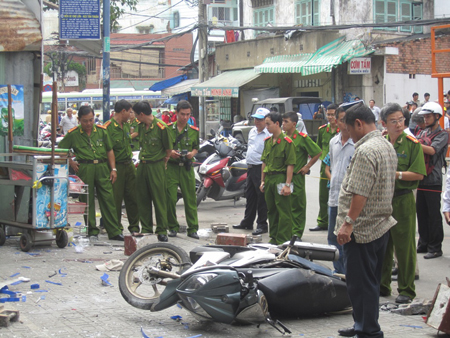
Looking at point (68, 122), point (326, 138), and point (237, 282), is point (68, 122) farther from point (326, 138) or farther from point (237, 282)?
point (237, 282)

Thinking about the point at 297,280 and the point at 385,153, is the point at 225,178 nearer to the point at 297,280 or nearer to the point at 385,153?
the point at 297,280

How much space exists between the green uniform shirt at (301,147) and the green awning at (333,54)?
59.4 ft

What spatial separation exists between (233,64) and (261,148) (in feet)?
85.2

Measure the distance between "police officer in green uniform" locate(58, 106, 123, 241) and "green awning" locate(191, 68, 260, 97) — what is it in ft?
70.9

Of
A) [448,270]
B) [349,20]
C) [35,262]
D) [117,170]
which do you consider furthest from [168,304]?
[349,20]

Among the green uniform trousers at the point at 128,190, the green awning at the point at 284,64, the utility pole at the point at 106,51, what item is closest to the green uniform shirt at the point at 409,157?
the green uniform trousers at the point at 128,190

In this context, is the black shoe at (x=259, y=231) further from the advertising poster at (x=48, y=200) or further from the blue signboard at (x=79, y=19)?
the blue signboard at (x=79, y=19)

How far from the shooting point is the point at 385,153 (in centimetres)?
460

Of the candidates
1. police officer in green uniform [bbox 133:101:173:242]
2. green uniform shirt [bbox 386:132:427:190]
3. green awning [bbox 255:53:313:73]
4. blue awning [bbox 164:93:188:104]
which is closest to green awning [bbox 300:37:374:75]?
green awning [bbox 255:53:313:73]

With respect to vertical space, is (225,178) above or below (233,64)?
below

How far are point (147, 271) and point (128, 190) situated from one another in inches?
169

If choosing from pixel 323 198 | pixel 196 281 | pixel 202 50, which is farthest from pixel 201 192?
pixel 202 50

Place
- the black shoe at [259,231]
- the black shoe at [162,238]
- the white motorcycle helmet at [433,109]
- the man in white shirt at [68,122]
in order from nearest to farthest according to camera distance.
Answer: the white motorcycle helmet at [433,109]
the black shoe at [162,238]
the black shoe at [259,231]
the man in white shirt at [68,122]

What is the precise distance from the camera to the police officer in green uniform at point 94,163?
9.05 metres
